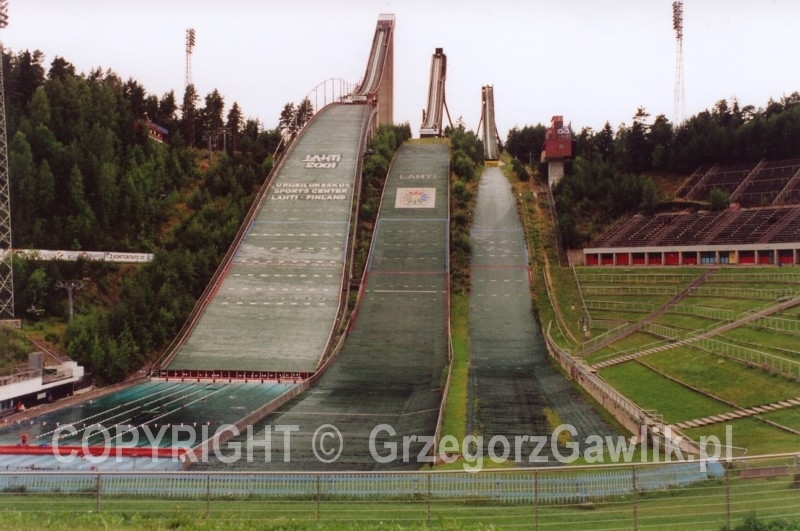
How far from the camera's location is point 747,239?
40031 mm

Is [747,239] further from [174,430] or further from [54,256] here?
[54,256]

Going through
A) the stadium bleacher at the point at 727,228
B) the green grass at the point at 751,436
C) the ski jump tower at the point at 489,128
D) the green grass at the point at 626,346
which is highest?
→ the ski jump tower at the point at 489,128

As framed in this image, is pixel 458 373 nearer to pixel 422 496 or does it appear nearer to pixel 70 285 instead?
pixel 70 285

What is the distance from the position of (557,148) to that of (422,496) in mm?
51692

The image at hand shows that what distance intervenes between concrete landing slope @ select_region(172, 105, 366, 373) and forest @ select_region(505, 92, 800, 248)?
1555 cm

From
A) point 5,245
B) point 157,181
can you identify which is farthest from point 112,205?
point 5,245

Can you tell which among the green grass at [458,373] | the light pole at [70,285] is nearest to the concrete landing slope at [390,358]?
the green grass at [458,373]

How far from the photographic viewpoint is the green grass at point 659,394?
62.6ft

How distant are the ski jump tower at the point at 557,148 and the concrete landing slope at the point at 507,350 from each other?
4.10 metres

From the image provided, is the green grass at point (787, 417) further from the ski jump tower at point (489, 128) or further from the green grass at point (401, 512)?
the ski jump tower at point (489, 128)

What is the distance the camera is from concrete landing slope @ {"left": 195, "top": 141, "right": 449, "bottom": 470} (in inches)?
732

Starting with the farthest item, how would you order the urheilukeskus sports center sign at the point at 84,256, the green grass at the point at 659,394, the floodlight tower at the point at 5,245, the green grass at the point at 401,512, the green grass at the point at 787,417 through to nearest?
the urheilukeskus sports center sign at the point at 84,256 → the floodlight tower at the point at 5,245 → the green grass at the point at 659,394 → the green grass at the point at 787,417 → the green grass at the point at 401,512

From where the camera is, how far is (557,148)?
58281 millimetres

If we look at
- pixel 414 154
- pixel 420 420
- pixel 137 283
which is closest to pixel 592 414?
pixel 420 420
